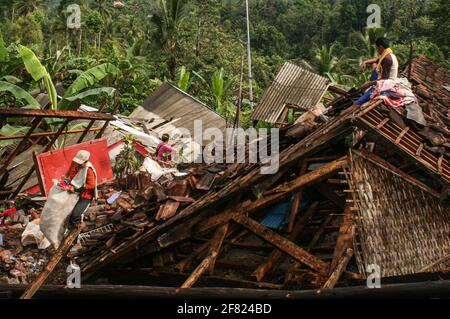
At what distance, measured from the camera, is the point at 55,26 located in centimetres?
3781

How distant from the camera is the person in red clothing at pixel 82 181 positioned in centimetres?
668

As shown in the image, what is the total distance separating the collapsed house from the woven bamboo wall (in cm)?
1

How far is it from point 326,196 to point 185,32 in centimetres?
2125

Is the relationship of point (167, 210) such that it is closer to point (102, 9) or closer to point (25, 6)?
point (102, 9)

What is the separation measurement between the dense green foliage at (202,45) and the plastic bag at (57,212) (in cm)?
412

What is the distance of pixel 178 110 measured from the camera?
647 inches

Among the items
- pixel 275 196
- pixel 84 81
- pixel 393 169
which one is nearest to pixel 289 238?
pixel 275 196

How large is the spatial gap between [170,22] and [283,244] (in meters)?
20.2

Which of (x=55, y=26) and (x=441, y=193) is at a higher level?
(x=441, y=193)

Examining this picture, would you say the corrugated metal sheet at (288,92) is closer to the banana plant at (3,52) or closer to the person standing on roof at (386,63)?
the banana plant at (3,52)

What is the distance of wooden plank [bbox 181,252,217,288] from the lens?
589 cm

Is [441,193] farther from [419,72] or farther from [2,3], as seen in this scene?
[2,3]
